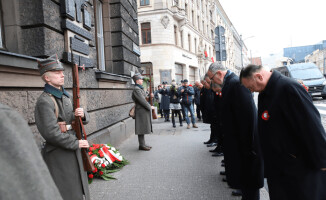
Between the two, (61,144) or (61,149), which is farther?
(61,149)

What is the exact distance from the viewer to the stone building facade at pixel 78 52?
12.2 ft

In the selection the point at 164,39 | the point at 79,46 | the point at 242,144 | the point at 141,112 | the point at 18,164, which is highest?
the point at 164,39

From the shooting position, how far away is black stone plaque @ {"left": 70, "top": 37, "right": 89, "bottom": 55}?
5055mm

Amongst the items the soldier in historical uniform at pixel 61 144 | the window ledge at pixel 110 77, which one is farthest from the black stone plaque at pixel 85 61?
the soldier in historical uniform at pixel 61 144

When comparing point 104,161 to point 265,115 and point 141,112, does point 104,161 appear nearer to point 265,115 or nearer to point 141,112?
point 141,112

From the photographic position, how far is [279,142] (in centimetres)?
229

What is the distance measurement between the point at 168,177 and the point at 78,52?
3.08m

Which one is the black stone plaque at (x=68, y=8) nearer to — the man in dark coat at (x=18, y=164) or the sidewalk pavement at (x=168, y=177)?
the sidewalk pavement at (x=168, y=177)

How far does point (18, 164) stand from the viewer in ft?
2.03

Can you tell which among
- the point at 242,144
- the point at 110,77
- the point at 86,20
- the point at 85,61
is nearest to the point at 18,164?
the point at 242,144

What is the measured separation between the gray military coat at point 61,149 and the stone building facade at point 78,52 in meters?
0.71

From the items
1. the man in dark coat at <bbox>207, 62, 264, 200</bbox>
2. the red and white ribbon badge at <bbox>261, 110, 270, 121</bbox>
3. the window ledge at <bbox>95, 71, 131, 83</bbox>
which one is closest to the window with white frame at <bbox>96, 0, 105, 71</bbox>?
the window ledge at <bbox>95, 71, 131, 83</bbox>

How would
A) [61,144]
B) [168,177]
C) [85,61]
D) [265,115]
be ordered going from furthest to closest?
[85,61], [168,177], [61,144], [265,115]

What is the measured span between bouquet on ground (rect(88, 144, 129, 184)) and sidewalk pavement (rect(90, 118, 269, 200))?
0.45 ft
